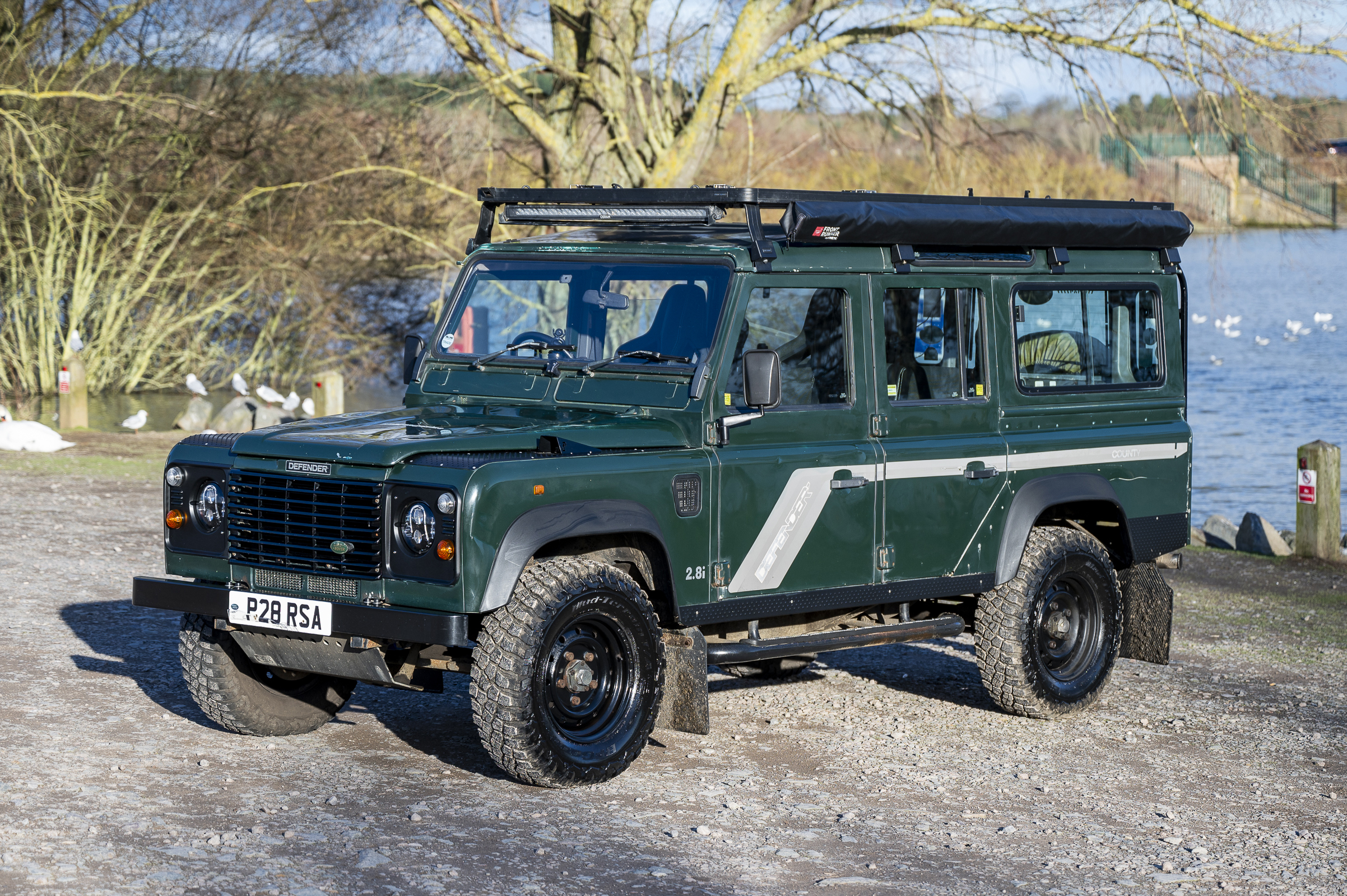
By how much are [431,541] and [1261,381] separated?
28.4m

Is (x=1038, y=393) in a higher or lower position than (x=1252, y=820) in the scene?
higher

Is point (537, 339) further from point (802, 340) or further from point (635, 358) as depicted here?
point (802, 340)

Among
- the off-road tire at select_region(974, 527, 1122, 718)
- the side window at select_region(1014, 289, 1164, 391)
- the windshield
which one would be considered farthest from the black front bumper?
the side window at select_region(1014, 289, 1164, 391)


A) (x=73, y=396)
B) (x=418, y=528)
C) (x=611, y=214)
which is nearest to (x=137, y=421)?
(x=73, y=396)

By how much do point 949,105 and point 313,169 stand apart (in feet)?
34.5

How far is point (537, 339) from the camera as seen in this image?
7.55 meters

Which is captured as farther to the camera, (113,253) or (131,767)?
(113,253)

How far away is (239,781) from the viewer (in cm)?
644

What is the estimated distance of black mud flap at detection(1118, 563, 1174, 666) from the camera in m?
8.71

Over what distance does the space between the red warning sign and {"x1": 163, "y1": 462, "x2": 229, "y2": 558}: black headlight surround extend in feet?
32.5

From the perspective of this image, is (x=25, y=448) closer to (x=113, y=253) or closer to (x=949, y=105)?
(x=113, y=253)

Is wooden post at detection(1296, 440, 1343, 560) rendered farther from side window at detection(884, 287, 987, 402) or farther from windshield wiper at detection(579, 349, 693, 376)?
windshield wiper at detection(579, 349, 693, 376)

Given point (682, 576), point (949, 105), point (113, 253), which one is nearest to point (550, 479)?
point (682, 576)

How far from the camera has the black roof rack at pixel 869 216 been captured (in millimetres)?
7113
